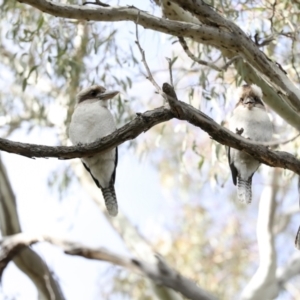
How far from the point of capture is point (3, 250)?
309 cm

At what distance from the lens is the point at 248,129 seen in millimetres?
4125

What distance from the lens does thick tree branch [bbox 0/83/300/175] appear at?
3008 millimetres

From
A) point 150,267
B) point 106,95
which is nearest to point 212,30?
point 106,95

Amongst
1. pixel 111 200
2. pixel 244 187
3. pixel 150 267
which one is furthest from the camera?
pixel 244 187

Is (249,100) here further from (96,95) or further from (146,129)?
(146,129)

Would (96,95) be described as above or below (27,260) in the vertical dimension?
above

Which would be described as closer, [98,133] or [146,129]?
[146,129]

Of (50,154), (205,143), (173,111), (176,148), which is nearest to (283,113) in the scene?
(173,111)

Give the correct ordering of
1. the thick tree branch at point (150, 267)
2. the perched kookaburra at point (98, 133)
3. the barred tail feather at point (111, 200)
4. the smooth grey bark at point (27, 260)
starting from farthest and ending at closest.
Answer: the barred tail feather at point (111, 200) < the perched kookaburra at point (98, 133) < the smooth grey bark at point (27, 260) < the thick tree branch at point (150, 267)

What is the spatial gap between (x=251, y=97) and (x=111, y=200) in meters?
1.06

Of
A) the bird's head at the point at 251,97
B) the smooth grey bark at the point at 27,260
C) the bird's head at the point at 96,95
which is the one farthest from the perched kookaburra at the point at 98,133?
the bird's head at the point at 251,97

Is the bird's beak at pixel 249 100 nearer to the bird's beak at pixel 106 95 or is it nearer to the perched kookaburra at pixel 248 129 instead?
the perched kookaburra at pixel 248 129

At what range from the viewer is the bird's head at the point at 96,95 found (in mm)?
4207

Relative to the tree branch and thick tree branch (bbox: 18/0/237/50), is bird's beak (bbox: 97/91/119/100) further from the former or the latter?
the tree branch
